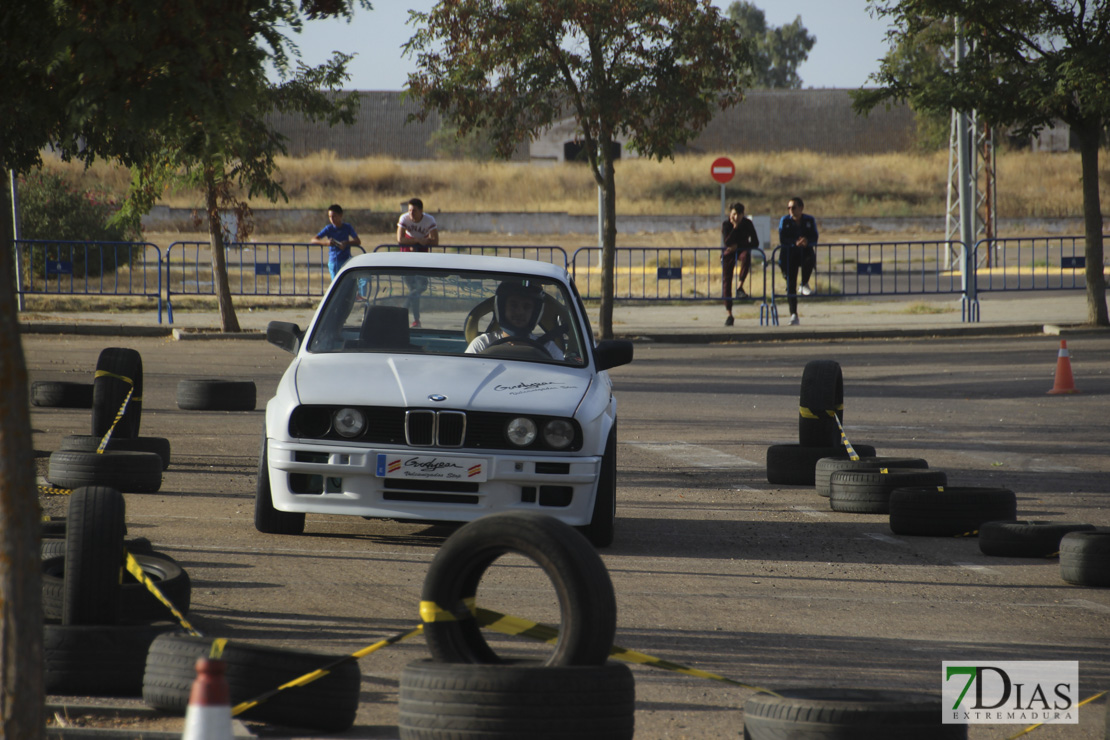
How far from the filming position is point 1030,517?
853cm

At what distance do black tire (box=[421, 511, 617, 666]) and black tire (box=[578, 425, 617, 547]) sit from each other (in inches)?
118

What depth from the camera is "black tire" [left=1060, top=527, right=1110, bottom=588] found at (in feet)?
21.8

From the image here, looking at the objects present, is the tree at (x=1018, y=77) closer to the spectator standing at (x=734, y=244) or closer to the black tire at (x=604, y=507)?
the spectator standing at (x=734, y=244)

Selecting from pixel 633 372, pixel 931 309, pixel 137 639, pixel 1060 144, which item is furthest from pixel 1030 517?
pixel 1060 144

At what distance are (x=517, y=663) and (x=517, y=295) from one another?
438 cm

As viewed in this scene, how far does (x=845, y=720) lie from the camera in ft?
12.7

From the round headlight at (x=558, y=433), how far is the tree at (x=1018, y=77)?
1692cm

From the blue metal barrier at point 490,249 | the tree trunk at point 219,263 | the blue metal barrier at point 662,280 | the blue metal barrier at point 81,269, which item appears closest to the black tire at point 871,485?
the blue metal barrier at point 490,249

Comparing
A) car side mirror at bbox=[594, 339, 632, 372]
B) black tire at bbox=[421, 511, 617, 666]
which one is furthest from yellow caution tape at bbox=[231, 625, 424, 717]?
car side mirror at bbox=[594, 339, 632, 372]

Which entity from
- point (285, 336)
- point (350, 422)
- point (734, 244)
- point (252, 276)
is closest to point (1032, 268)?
point (734, 244)

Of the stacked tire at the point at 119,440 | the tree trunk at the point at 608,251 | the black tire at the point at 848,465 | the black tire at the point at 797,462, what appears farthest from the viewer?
the tree trunk at the point at 608,251

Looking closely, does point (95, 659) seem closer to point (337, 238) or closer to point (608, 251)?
point (337, 238)

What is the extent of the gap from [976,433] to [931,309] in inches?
596

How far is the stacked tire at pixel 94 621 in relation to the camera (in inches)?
176
